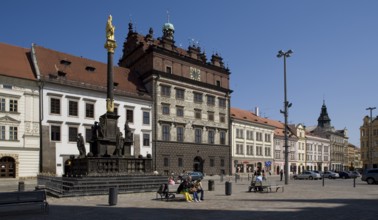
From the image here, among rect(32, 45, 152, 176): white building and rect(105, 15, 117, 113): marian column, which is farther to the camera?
rect(32, 45, 152, 176): white building

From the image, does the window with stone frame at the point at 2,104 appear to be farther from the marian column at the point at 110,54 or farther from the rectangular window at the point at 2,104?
the marian column at the point at 110,54

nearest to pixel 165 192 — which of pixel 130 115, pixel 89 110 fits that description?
pixel 89 110

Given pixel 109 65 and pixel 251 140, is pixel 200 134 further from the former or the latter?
pixel 109 65

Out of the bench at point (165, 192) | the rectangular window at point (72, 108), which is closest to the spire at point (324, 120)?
the rectangular window at point (72, 108)

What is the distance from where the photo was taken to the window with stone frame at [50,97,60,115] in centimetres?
4011

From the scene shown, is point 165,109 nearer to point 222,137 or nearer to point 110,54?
point 222,137

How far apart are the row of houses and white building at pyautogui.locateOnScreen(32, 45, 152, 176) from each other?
11 cm

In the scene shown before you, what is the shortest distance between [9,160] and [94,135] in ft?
55.1

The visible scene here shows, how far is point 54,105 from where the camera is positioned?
40406 mm

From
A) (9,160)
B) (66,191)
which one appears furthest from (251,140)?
(66,191)

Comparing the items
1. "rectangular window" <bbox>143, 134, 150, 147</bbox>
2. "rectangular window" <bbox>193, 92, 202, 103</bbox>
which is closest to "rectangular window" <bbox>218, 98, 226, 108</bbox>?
"rectangular window" <bbox>193, 92, 202, 103</bbox>

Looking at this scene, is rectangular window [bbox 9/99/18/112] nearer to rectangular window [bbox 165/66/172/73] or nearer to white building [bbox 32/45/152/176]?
white building [bbox 32/45/152/176]

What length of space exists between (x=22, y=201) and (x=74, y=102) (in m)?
30.8

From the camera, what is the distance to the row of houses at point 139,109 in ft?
125
